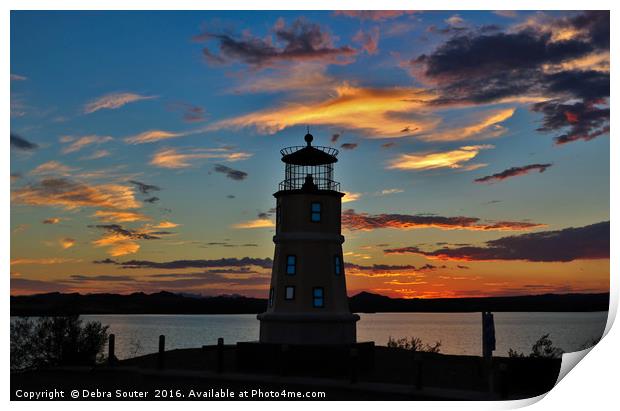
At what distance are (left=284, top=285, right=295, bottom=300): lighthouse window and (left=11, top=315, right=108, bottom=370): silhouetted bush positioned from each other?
31.4 ft

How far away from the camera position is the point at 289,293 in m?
30.0

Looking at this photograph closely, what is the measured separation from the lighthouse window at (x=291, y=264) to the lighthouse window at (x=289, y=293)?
55cm

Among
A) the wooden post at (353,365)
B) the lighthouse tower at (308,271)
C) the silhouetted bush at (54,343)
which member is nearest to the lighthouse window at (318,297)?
the lighthouse tower at (308,271)

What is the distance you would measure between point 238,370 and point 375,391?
710 centimetres

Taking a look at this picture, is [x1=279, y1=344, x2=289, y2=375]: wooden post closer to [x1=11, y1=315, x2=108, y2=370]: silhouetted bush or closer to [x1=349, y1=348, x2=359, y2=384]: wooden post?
[x1=349, y1=348, x2=359, y2=384]: wooden post

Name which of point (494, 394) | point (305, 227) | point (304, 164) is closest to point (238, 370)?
point (305, 227)

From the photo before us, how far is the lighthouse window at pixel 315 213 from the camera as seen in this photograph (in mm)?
30328

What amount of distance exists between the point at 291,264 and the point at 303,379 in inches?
202

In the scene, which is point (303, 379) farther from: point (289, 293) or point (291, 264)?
point (291, 264)

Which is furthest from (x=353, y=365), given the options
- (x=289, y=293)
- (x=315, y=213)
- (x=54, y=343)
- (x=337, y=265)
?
(x=54, y=343)

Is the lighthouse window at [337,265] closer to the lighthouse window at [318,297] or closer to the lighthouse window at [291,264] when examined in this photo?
the lighthouse window at [318,297]

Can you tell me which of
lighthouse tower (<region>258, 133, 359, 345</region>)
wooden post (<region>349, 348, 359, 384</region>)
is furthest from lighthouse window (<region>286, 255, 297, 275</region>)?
wooden post (<region>349, 348, 359, 384</region>)
